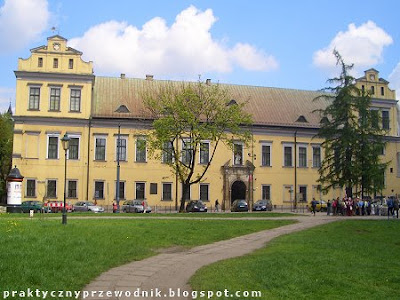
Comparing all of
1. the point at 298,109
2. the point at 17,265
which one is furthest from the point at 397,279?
the point at 298,109

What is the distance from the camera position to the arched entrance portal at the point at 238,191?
196 feet

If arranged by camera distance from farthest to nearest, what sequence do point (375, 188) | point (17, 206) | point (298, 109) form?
1. point (298, 109)
2. point (375, 188)
3. point (17, 206)

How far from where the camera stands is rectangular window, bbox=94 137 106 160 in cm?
5594

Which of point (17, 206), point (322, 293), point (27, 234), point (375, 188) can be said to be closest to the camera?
point (322, 293)

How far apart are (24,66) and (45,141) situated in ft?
28.8

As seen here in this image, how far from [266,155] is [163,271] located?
50024mm

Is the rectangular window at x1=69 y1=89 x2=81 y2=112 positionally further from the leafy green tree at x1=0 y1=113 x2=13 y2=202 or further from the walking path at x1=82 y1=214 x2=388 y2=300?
the walking path at x1=82 y1=214 x2=388 y2=300

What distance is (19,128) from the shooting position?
5419 centimetres

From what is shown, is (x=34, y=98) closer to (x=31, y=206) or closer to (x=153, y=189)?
(x=31, y=206)

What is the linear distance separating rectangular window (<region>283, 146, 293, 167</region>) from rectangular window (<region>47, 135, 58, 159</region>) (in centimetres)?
2788

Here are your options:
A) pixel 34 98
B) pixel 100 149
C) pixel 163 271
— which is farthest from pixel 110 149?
pixel 163 271

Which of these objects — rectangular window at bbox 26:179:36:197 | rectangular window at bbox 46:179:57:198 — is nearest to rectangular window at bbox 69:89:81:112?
rectangular window at bbox 46:179:57:198

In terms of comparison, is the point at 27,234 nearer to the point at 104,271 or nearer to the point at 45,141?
the point at 104,271

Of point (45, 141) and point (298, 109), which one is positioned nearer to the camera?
point (45, 141)
